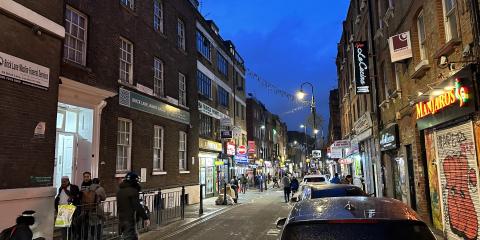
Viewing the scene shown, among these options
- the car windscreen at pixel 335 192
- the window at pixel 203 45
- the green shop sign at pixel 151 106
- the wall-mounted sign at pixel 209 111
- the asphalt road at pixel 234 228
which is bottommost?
the asphalt road at pixel 234 228

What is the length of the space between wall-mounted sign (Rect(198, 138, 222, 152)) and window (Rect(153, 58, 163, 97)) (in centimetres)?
765

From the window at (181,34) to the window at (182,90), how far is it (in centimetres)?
192

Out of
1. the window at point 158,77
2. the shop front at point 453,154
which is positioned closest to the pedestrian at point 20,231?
the shop front at point 453,154

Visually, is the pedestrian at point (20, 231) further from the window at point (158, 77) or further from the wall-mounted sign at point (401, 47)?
the window at point (158, 77)

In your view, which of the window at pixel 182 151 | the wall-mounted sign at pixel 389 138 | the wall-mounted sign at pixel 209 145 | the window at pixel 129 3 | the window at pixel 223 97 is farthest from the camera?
the window at pixel 223 97

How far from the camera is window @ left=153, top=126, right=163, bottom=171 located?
20516 millimetres

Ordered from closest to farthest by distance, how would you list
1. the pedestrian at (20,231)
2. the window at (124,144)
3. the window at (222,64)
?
the pedestrian at (20,231) → the window at (124,144) → the window at (222,64)

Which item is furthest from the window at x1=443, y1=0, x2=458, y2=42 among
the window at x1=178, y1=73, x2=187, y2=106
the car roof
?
the window at x1=178, y1=73, x2=187, y2=106

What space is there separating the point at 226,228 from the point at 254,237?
222cm

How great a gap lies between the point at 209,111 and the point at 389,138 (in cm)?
1586

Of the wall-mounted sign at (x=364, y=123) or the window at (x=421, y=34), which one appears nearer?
the window at (x=421, y=34)

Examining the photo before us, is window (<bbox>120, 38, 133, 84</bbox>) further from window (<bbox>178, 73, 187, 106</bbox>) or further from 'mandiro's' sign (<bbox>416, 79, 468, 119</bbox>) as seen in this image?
'mandiro's' sign (<bbox>416, 79, 468, 119</bbox>)

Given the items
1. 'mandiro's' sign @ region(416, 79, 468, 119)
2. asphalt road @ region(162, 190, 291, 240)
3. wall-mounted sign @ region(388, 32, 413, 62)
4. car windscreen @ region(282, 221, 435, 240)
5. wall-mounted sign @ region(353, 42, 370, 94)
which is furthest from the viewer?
wall-mounted sign @ region(353, 42, 370, 94)

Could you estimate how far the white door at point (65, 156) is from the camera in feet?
47.5
